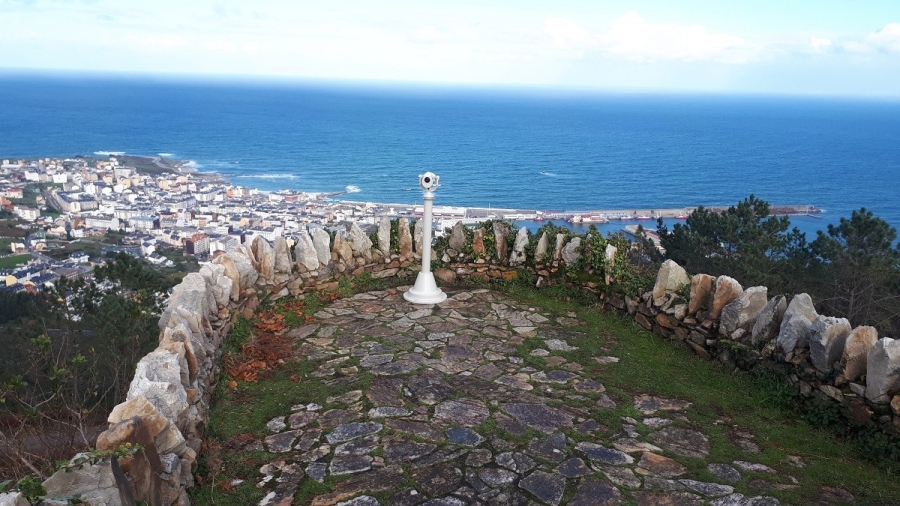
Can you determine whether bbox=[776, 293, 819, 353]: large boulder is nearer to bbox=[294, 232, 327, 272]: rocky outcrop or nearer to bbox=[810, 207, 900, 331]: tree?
bbox=[294, 232, 327, 272]: rocky outcrop

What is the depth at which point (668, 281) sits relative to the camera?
6.81 metres

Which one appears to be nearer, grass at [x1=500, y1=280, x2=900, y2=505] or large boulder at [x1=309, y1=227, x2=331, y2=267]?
grass at [x1=500, y1=280, x2=900, y2=505]

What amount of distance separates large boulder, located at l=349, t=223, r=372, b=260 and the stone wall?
13 mm

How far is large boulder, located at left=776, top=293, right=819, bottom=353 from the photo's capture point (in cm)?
530

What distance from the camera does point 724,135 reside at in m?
121

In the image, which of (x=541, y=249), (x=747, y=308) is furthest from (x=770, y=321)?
(x=541, y=249)

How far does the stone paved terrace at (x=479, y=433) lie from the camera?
4.02 m

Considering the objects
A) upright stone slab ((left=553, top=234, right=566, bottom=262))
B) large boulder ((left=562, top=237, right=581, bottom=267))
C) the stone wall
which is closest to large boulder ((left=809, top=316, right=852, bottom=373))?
the stone wall

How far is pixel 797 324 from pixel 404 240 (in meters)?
4.74

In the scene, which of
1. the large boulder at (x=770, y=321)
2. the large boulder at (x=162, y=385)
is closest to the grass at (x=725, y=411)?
the large boulder at (x=770, y=321)

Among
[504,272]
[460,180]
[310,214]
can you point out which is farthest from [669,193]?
[504,272]

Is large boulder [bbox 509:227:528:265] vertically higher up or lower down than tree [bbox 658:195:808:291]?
higher up

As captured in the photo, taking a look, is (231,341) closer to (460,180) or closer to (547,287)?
(547,287)

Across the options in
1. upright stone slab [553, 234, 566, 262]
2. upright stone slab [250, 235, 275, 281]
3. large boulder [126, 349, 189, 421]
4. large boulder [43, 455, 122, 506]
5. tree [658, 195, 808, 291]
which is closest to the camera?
large boulder [43, 455, 122, 506]
